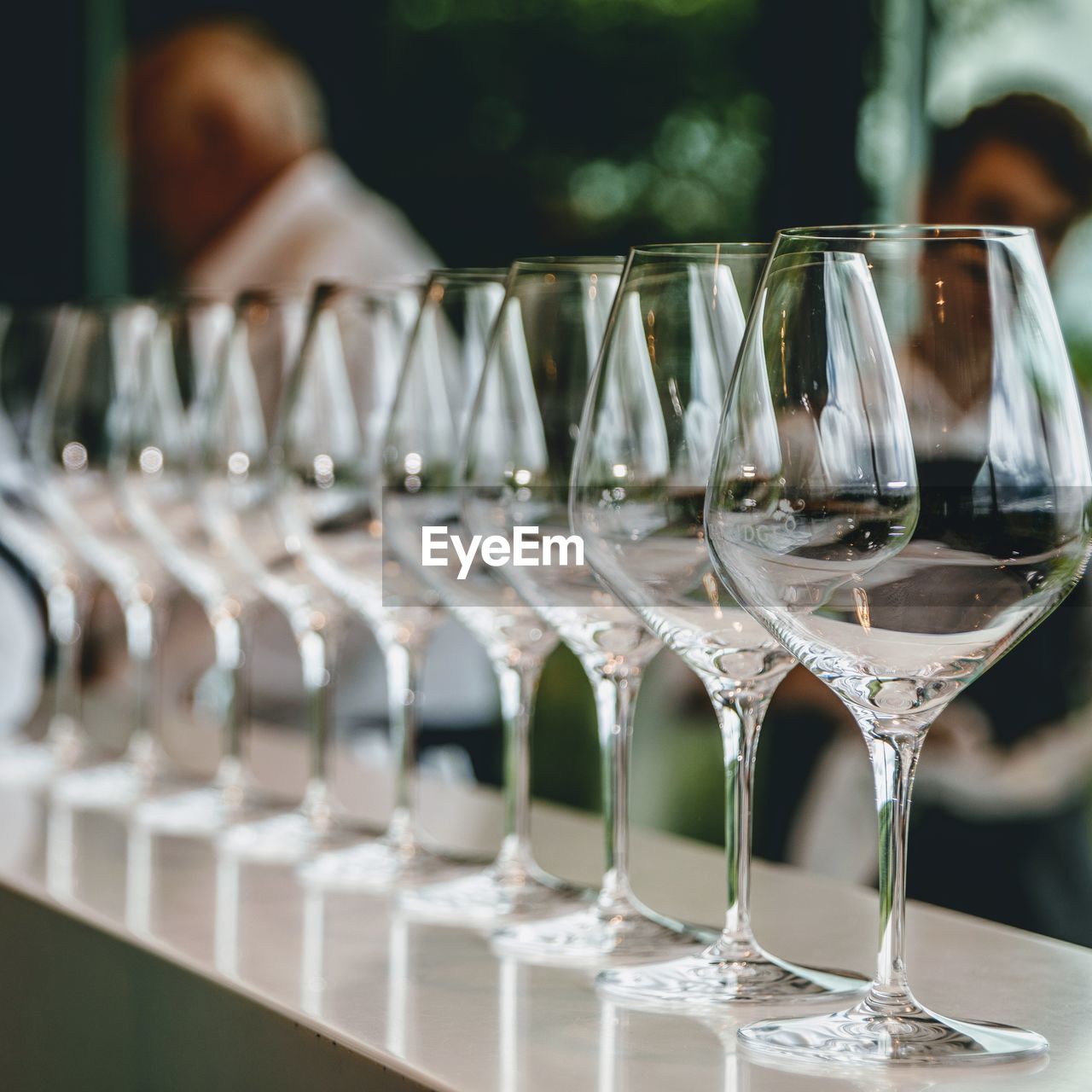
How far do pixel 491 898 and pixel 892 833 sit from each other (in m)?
0.21

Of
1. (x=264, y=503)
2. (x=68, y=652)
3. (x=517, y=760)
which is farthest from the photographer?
(x=68, y=652)

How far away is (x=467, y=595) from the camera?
1.99 ft

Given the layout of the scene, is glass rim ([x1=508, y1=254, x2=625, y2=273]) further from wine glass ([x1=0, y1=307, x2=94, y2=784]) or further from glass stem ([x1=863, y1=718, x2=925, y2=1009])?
wine glass ([x1=0, y1=307, x2=94, y2=784])

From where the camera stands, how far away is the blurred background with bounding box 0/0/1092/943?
6.25 feet

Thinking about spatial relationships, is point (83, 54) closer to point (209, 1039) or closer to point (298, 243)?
point (298, 243)

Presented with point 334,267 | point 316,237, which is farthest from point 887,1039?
point 316,237

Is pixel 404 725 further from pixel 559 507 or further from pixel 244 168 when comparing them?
pixel 244 168

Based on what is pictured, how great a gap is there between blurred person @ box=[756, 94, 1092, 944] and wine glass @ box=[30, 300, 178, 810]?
1185 mm

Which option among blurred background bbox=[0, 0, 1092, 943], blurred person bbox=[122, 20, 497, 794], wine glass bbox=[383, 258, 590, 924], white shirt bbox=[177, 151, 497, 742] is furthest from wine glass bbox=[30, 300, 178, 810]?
blurred person bbox=[122, 20, 497, 794]

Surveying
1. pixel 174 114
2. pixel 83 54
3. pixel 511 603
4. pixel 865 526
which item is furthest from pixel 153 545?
pixel 83 54

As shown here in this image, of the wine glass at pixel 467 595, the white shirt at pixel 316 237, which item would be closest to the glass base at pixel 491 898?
the wine glass at pixel 467 595

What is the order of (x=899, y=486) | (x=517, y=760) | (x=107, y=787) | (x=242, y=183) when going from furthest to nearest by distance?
1. (x=242, y=183)
2. (x=107, y=787)
3. (x=517, y=760)
4. (x=899, y=486)

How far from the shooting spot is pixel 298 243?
235 cm

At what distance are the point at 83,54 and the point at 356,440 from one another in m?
2.53
